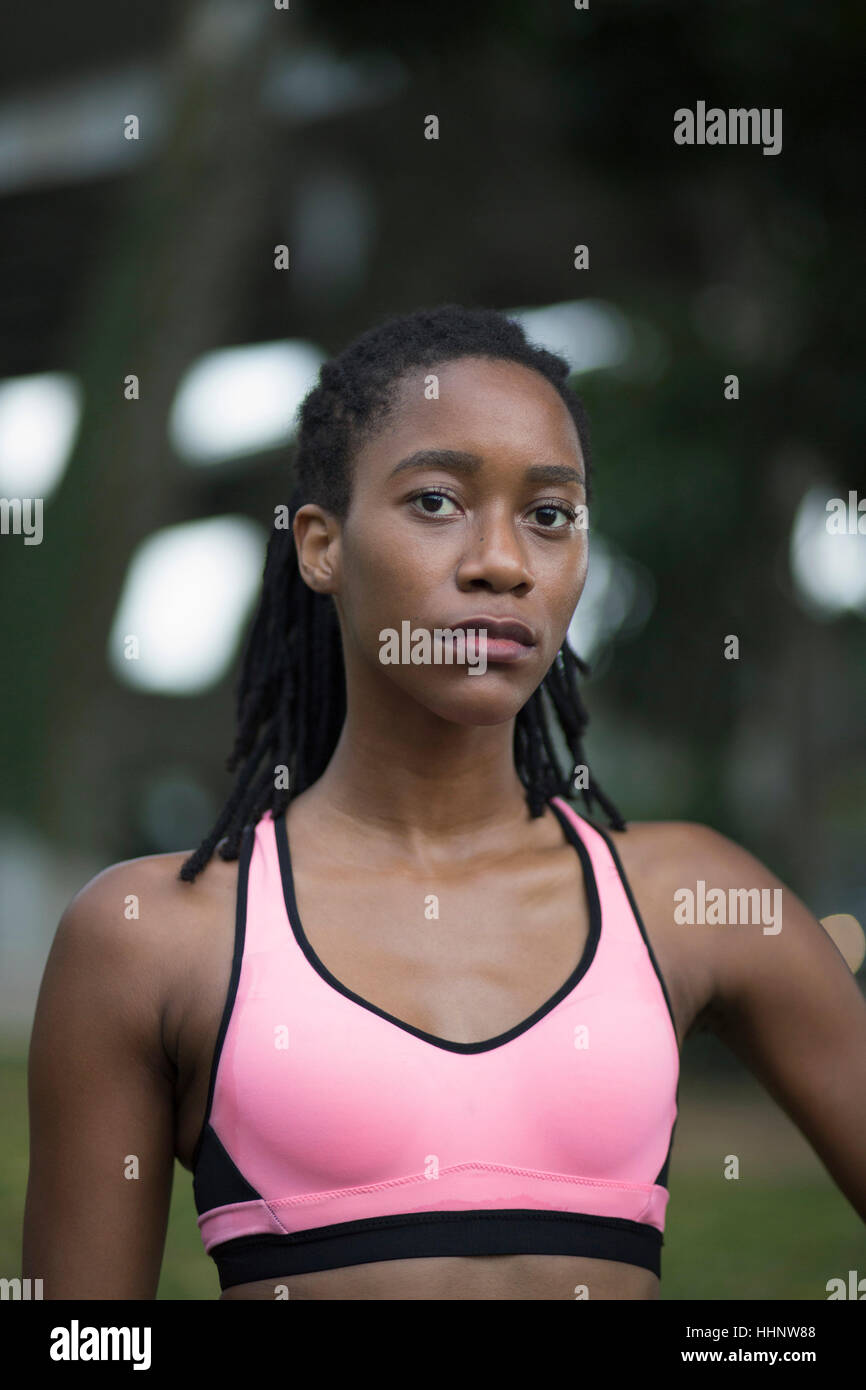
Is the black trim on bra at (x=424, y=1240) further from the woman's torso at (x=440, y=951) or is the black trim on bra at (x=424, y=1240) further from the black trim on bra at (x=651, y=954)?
the black trim on bra at (x=651, y=954)

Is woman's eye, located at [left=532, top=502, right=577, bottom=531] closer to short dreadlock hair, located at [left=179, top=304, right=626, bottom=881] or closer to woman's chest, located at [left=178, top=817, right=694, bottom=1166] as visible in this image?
short dreadlock hair, located at [left=179, top=304, right=626, bottom=881]

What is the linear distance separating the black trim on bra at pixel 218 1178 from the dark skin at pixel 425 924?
0.06 m

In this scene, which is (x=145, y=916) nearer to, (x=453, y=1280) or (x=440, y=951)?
(x=440, y=951)

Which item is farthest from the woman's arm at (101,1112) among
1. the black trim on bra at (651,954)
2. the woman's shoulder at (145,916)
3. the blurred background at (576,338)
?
the blurred background at (576,338)

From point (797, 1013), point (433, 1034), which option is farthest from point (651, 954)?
point (433, 1034)

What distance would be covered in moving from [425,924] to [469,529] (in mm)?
657

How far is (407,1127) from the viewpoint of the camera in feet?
7.18

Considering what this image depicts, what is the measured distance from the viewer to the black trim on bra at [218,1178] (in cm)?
226

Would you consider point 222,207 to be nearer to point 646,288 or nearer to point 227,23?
point 227,23

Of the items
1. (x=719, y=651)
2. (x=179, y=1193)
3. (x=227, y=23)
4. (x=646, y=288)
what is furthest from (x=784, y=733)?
→ (x=227, y=23)

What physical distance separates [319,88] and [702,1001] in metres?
8.40

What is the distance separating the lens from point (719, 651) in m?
7.62

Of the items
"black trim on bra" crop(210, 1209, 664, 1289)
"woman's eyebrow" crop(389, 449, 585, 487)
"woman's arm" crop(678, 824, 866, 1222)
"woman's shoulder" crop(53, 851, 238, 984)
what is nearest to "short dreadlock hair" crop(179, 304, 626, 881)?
"woman's shoulder" crop(53, 851, 238, 984)

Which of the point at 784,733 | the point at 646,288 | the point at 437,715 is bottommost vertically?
the point at 437,715
